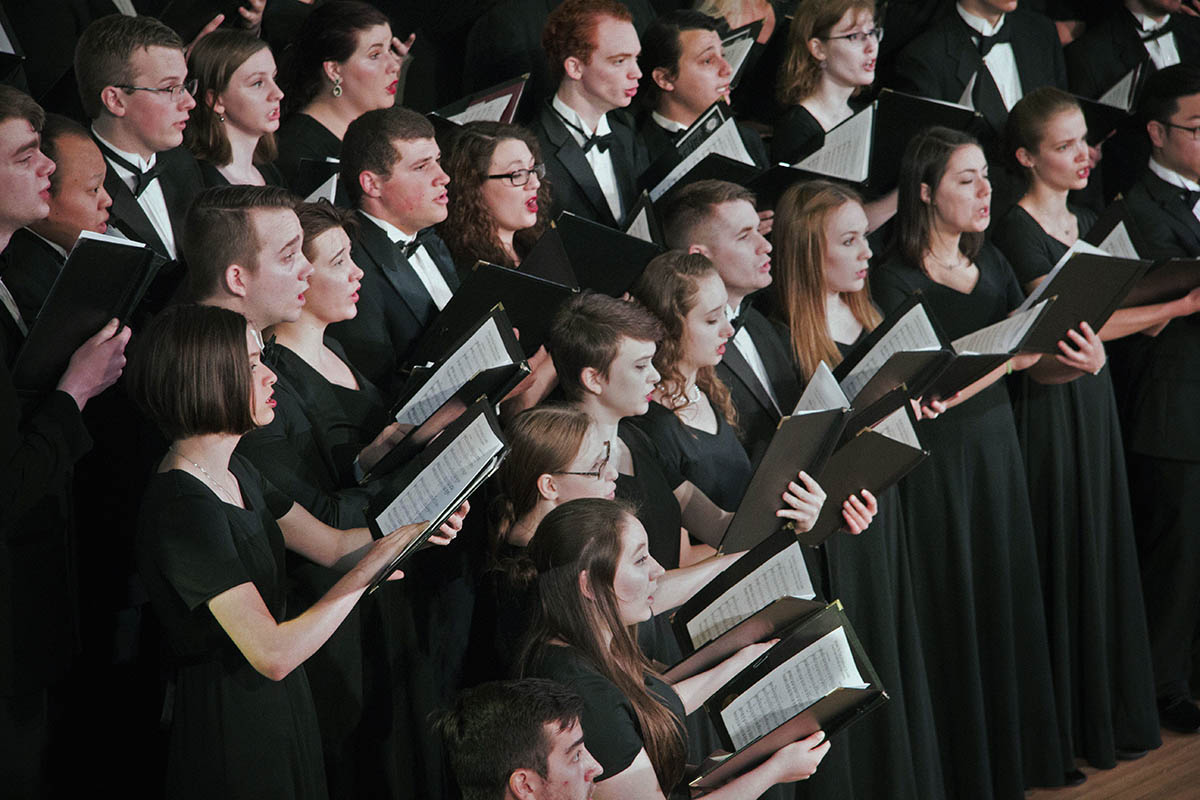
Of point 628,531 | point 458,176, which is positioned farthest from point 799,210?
point 628,531

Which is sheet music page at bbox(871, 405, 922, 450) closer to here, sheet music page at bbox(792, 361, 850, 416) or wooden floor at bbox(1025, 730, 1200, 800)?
sheet music page at bbox(792, 361, 850, 416)

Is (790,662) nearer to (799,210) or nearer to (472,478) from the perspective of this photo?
(472,478)

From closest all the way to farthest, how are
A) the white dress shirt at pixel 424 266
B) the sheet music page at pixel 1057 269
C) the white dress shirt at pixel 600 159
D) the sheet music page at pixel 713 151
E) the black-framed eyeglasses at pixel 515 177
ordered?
the white dress shirt at pixel 424 266 < the black-framed eyeglasses at pixel 515 177 < the sheet music page at pixel 1057 269 < the sheet music page at pixel 713 151 < the white dress shirt at pixel 600 159

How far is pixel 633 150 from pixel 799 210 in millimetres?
732

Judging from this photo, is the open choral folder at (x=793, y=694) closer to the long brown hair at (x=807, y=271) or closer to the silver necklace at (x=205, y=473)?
the silver necklace at (x=205, y=473)

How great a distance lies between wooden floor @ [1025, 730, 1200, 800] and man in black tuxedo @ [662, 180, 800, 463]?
1411mm

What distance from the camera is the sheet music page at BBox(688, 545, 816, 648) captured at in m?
2.80

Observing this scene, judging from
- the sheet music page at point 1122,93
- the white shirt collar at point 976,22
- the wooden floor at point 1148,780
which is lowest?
the wooden floor at point 1148,780

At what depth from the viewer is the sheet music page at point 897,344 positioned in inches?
136

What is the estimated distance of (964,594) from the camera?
3.99m

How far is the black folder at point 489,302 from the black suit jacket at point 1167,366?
2.43 m

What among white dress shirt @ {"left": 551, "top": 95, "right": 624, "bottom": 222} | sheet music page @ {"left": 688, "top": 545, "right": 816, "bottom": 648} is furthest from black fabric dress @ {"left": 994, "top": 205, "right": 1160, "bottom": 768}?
sheet music page @ {"left": 688, "top": 545, "right": 816, "bottom": 648}

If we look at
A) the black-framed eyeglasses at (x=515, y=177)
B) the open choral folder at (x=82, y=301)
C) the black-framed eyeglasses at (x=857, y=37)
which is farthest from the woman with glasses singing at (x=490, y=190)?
the black-framed eyeglasses at (x=857, y=37)

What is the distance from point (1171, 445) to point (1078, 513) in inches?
19.4
